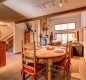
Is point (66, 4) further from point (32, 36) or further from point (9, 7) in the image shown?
point (32, 36)

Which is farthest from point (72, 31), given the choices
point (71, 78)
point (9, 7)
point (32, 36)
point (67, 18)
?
point (71, 78)

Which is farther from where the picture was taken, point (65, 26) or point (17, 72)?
point (65, 26)

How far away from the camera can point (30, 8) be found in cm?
600

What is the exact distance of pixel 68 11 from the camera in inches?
213

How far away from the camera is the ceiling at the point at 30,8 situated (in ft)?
16.0

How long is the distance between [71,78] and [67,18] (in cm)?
765

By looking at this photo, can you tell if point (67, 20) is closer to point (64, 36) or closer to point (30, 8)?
point (64, 36)

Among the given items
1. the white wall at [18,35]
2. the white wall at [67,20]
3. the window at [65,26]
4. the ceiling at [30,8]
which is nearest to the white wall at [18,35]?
the white wall at [18,35]

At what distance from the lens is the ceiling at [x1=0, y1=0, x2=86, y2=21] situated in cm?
489

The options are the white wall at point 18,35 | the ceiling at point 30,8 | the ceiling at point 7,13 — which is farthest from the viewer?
the white wall at point 18,35

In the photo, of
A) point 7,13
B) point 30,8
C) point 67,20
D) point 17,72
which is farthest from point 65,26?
point 17,72

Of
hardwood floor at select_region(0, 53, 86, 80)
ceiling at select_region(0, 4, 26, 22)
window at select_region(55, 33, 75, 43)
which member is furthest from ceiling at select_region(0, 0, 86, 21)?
window at select_region(55, 33, 75, 43)

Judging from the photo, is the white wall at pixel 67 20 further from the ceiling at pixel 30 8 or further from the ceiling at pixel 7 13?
the ceiling at pixel 7 13

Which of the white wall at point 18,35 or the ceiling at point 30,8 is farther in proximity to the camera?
the white wall at point 18,35
